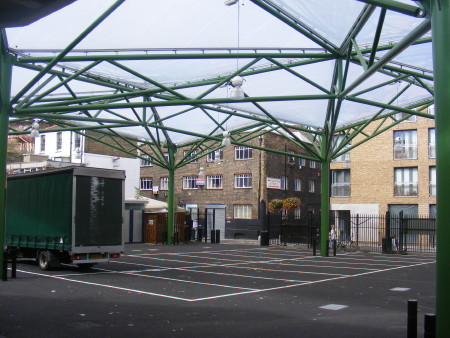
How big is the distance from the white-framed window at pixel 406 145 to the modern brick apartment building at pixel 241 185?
9605mm

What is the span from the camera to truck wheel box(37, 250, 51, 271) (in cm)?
1733

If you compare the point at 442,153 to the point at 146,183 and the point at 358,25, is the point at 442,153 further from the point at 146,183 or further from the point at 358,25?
the point at 146,183

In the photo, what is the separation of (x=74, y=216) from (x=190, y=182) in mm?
37567

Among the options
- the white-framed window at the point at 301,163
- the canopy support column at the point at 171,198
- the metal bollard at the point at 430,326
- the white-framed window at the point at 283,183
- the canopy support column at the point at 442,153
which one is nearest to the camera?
the metal bollard at the point at 430,326

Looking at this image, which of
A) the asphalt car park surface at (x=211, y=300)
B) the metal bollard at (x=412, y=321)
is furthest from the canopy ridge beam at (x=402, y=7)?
the asphalt car park surface at (x=211, y=300)

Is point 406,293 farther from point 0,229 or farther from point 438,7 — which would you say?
point 0,229

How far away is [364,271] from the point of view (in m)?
19.4

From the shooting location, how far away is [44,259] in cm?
1758

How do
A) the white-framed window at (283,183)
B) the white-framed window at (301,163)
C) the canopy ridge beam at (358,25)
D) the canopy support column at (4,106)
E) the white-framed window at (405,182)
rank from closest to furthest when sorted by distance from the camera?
the canopy ridge beam at (358,25)
the canopy support column at (4,106)
the white-framed window at (405,182)
the white-framed window at (283,183)
the white-framed window at (301,163)

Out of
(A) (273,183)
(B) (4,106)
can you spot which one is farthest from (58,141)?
(B) (4,106)

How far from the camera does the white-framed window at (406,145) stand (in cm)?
3817

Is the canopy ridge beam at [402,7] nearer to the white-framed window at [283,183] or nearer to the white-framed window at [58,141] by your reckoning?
the white-framed window at [283,183]

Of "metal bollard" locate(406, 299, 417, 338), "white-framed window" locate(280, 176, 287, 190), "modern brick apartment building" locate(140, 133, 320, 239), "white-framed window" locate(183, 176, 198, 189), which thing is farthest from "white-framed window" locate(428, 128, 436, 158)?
"metal bollard" locate(406, 299, 417, 338)

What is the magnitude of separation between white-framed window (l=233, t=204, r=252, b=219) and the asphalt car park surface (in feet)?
92.0
